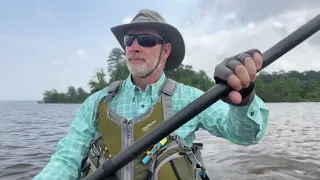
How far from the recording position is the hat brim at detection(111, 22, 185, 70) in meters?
2.85

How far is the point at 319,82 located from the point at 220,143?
3779 inches

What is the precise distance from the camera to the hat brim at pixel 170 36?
2.85 meters

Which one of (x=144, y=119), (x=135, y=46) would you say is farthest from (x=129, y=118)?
(x=135, y=46)

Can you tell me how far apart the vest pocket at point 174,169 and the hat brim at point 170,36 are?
1104 mm

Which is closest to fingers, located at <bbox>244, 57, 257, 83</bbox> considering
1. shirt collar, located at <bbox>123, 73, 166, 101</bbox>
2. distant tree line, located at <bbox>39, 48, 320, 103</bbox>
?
shirt collar, located at <bbox>123, 73, 166, 101</bbox>

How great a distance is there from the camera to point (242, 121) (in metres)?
2.14

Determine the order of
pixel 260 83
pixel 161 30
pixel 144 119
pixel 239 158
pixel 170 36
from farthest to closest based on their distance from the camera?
pixel 260 83, pixel 239 158, pixel 170 36, pixel 161 30, pixel 144 119

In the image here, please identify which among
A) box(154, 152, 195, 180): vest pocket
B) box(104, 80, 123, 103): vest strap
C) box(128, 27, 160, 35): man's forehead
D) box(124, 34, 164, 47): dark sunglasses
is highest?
box(128, 27, 160, 35): man's forehead

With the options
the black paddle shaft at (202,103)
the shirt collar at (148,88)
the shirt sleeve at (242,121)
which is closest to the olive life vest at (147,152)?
the shirt collar at (148,88)

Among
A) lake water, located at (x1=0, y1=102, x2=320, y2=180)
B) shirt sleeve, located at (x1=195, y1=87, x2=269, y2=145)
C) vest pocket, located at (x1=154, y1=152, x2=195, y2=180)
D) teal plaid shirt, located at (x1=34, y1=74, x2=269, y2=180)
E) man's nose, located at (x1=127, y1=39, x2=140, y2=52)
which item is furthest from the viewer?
lake water, located at (x1=0, y1=102, x2=320, y2=180)

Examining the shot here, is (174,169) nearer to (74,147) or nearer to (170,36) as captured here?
(74,147)

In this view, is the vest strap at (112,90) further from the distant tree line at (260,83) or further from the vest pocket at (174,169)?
the distant tree line at (260,83)

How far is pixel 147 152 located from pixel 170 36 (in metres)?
1.14

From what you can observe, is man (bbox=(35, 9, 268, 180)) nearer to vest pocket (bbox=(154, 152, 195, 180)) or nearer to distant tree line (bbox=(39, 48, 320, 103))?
vest pocket (bbox=(154, 152, 195, 180))
